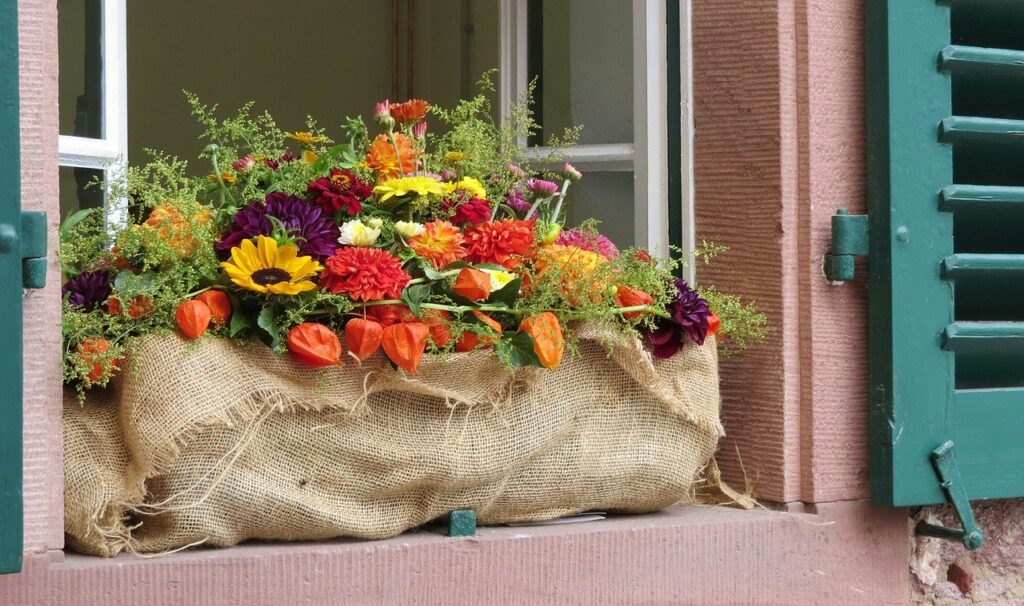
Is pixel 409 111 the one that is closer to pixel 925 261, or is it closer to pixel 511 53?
pixel 511 53

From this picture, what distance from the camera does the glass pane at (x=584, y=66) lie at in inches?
99.0

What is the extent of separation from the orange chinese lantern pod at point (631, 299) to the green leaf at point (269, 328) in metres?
0.55

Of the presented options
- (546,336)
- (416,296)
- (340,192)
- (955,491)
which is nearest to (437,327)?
(416,296)

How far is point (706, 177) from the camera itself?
2.42 meters

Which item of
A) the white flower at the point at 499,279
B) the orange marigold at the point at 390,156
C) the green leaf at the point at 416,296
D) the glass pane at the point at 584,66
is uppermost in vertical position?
the glass pane at the point at 584,66

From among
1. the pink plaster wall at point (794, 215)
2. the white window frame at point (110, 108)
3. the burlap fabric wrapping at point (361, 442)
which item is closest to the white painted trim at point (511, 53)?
the pink plaster wall at point (794, 215)

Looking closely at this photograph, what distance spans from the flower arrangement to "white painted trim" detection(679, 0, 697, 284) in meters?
0.17

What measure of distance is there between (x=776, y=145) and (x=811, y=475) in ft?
1.91

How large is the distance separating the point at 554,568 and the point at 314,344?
56 centimetres

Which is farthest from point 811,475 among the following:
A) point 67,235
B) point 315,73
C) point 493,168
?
point 315,73

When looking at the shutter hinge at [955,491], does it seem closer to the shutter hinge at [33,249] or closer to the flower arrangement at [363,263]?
the flower arrangement at [363,263]

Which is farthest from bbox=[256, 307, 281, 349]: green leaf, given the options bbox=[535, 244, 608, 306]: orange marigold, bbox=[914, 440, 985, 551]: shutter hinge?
bbox=[914, 440, 985, 551]: shutter hinge

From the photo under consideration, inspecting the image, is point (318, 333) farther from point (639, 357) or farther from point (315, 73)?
point (315, 73)

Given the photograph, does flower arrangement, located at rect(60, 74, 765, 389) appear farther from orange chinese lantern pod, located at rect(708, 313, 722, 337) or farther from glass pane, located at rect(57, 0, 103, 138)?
glass pane, located at rect(57, 0, 103, 138)
